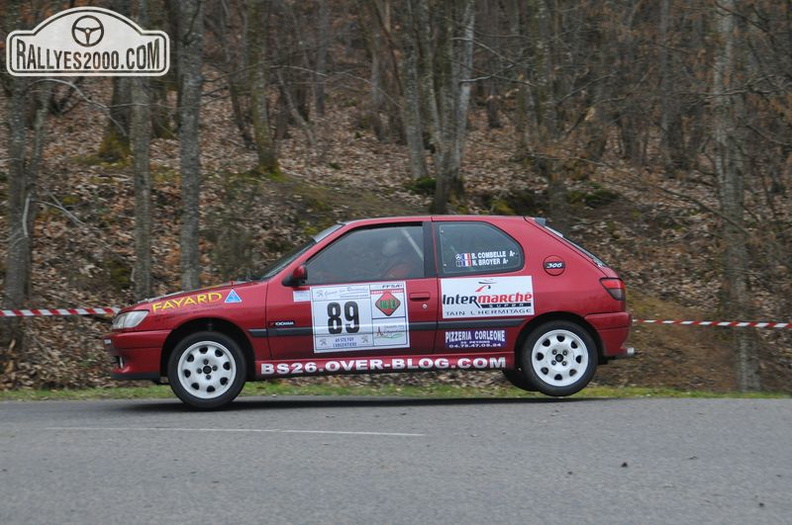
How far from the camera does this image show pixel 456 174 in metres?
25.5

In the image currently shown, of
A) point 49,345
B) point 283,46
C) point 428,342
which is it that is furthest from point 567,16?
point 428,342

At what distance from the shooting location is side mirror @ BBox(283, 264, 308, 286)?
34.5 feet

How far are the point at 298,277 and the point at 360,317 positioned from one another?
2.48 feet

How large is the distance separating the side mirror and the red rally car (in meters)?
0.01

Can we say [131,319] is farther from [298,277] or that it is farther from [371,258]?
[371,258]

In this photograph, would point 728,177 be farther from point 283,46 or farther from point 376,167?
point 283,46

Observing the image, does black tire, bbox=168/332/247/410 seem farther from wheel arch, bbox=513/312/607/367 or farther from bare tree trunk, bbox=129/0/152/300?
bare tree trunk, bbox=129/0/152/300

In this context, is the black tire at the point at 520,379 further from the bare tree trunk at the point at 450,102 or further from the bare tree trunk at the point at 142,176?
the bare tree trunk at the point at 450,102

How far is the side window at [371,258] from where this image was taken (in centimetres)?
1076

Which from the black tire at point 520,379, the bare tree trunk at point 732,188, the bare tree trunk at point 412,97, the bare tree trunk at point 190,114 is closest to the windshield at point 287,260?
the black tire at point 520,379

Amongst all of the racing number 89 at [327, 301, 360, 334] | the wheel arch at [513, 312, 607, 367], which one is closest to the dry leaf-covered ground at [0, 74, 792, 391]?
the wheel arch at [513, 312, 607, 367]

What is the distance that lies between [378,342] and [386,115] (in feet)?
90.1

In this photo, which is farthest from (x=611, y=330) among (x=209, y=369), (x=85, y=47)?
(x=85, y=47)

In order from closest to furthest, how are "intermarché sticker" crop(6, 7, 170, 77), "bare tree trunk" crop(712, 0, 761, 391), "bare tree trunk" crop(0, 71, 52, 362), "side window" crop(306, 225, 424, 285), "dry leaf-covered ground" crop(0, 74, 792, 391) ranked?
1. "side window" crop(306, 225, 424, 285)
2. "bare tree trunk" crop(0, 71, 52, 362)
3. "intermarché sticker" crop(6, 7, 170, 77)
4. "bare tree trunk" crop(712, 0, 761, 391)
5. "dry leaf-covered ground" crop(0, 74, 792, 391)
